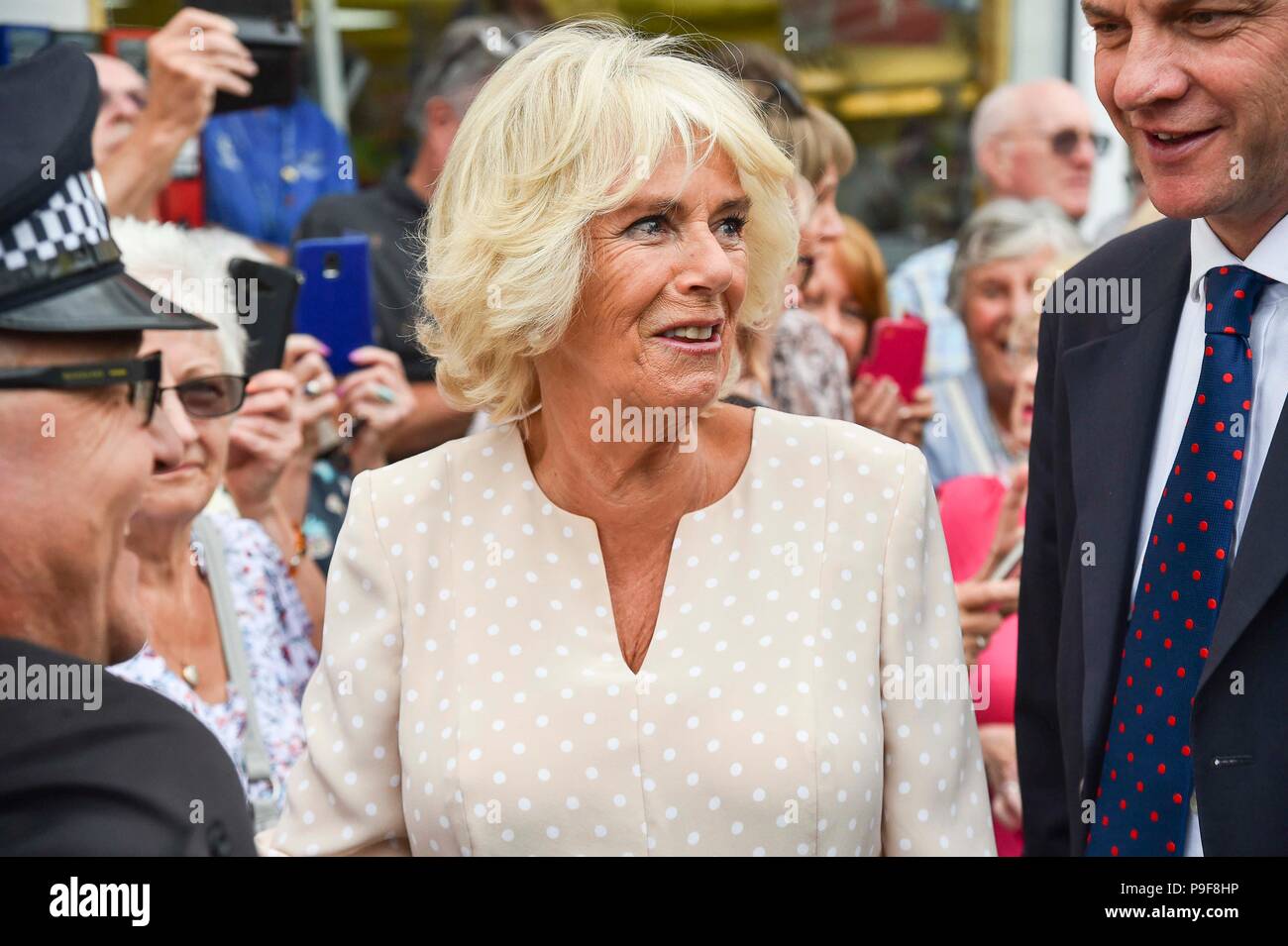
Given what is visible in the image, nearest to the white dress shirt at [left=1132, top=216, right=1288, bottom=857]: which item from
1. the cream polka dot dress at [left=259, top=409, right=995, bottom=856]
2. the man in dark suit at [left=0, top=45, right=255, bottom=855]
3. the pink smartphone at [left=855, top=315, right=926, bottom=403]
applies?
the cream polka dot dress at [left=259, top=409, right=995, bottom=856]

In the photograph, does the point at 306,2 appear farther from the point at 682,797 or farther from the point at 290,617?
the point at 682,797

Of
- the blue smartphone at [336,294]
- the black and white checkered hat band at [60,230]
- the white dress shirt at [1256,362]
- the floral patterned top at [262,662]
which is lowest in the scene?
the floral patterned top at [262,662]

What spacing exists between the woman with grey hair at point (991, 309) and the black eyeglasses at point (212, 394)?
2.15m

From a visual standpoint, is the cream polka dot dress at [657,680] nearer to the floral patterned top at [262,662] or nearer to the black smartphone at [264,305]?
the floral patterned top at [262,662]

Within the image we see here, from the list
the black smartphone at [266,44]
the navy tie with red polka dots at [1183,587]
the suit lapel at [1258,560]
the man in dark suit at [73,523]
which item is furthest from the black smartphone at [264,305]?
the suit lapel at [1258,560]

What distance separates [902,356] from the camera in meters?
4.24

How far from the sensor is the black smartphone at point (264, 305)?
349 centimetres

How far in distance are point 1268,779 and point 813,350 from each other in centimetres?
212

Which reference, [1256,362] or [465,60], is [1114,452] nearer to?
[1256,362]

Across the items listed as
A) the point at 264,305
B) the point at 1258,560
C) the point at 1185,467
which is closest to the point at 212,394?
the point at 264,305

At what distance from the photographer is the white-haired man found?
5.61 m
